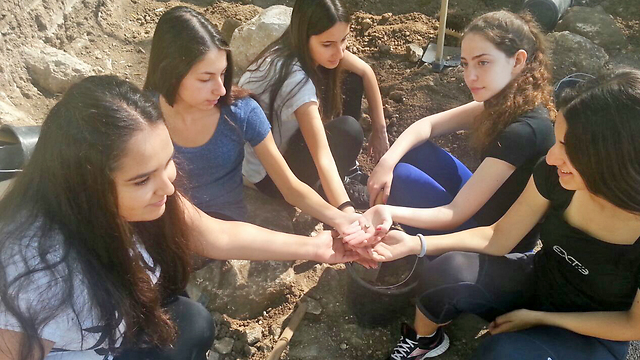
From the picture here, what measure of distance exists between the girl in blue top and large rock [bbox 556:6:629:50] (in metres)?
2.81

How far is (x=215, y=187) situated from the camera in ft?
7.12

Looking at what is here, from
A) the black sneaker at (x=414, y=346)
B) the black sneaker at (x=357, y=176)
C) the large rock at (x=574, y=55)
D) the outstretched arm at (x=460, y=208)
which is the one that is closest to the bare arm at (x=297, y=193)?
the outstretched arm at (x=460, y=208)

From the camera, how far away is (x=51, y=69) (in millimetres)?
3104

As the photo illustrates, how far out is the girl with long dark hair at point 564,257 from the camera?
1.43m

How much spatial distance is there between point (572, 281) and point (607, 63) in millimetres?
2450

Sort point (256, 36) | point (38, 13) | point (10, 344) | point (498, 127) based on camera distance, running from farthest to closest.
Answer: point (256, 36) → point (38, 13) → point (498, 127) → point (10, 344)

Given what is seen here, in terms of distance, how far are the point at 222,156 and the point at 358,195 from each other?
837mm

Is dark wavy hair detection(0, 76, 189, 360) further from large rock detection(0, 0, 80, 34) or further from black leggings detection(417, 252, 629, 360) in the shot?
large rock detection(0, 0, 80, 34)

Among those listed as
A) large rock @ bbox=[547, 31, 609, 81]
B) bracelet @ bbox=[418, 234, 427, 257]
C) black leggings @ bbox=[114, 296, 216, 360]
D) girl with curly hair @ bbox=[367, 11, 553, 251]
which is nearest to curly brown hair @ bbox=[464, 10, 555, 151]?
girl with curly hair @ bbox=[367, 11, 553, 251]

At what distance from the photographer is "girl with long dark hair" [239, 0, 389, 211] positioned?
2.25 meters

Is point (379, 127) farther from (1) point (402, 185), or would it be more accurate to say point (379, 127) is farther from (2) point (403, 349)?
(2) point (403, 349)

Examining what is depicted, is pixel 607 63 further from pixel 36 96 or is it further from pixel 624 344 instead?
pixel 36 96

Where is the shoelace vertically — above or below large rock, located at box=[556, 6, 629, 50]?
below

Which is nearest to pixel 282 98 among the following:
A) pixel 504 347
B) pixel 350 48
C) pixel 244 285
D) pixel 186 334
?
pixel 244 285
